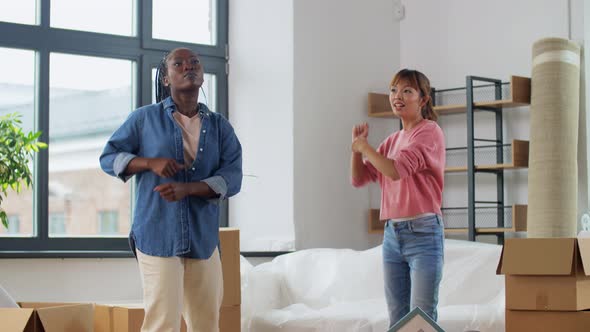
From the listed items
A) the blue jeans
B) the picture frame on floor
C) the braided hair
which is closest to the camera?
the picture frame on floor

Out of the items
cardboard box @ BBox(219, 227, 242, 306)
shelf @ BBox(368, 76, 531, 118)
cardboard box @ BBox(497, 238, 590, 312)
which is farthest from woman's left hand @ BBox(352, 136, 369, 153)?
shelf @ BBox(368, 76, 531, 118)

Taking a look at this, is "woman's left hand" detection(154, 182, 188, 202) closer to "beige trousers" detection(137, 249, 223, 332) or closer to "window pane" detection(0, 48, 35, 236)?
"beige trousers" detection(137, 249, 223, 332)

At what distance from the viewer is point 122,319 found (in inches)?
135

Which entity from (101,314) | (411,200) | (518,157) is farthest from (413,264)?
(518,157)

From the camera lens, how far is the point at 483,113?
5164mm

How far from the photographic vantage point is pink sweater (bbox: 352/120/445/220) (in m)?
2.85

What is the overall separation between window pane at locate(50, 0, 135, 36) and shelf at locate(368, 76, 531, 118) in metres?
1.40

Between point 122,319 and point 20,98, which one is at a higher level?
point 20,98

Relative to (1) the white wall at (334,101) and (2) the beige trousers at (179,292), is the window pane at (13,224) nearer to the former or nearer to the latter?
(1) the white wall at (334,101)

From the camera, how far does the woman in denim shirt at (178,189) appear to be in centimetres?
244

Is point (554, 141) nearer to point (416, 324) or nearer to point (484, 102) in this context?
point (484, 102)

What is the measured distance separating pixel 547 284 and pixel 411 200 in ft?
1.90

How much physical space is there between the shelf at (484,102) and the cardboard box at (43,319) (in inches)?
104

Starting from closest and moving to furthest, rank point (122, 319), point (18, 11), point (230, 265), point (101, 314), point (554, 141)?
point (122, 319) < point (101, 314) < point (230, 265) < point (554, 141) < point (18, 11)
